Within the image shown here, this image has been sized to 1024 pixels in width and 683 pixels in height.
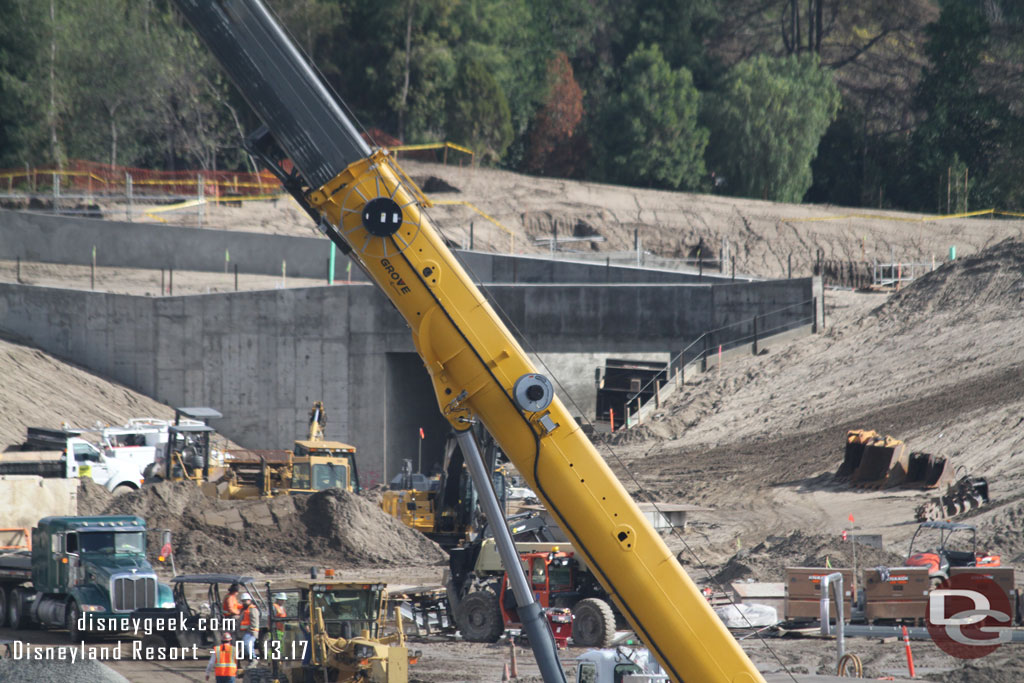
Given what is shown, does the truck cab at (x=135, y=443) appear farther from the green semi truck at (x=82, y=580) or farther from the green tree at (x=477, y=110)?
the green tree at (x=477, y=110)

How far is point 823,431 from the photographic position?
36.8 metres

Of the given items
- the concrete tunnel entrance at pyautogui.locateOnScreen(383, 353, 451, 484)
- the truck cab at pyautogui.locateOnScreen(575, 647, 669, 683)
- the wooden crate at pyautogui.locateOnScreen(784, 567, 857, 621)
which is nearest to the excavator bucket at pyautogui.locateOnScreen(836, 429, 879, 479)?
the wooden crate at pyautogui.locateOnScreen(784, 567, 857, 621)

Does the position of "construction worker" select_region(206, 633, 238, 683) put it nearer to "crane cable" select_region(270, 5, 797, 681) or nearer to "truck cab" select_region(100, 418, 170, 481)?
"crane cable" select_region(270, 5, 797, 681)

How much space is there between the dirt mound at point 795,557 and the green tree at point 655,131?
Answer: 44664 mm

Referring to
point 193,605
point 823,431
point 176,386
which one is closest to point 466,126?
point 176,386

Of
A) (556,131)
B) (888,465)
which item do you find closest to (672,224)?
→ (556,131)

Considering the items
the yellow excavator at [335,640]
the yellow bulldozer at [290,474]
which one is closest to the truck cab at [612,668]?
the yellow excavator at [335,640]

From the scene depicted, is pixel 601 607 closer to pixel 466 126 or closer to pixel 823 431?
pixel 823 431

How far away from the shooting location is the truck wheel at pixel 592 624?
66.2 ft

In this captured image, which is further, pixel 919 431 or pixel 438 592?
pixel 919 431

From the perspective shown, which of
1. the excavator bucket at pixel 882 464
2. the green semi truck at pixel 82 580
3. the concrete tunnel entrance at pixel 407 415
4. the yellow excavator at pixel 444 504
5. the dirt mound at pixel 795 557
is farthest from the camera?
the concrete tunnel entrance at pixel 407 415

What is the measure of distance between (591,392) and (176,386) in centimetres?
1352

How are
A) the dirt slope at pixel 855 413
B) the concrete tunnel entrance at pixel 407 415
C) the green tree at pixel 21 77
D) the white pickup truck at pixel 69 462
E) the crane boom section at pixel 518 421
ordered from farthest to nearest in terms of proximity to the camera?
the green tree at pixel 21 77
the concrete tunnel entrance at pixel 407 415
the white pickup truck at pixel 69 462
the dirt slope at pixel 855 413
the crane boom section at pixel 518 421

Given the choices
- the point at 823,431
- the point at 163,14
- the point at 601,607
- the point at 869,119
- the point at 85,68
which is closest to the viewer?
the point at 601,607
